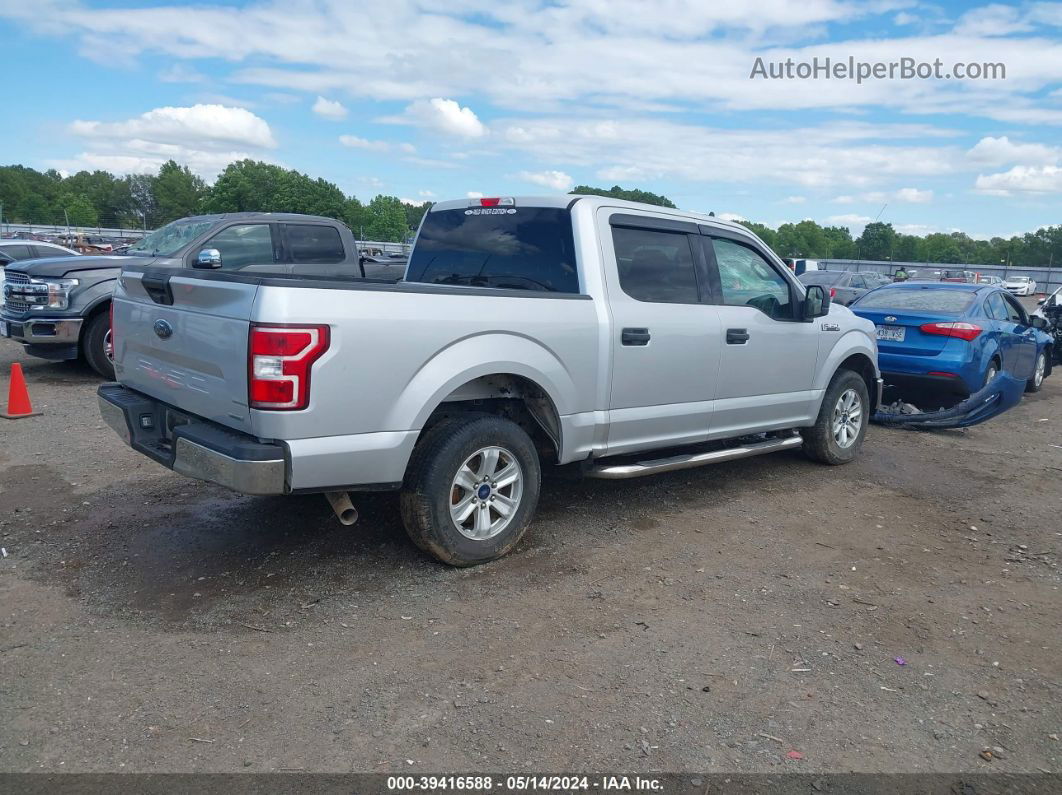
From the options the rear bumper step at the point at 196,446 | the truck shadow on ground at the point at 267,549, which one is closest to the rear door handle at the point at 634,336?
the truck shadow on ground at the point at 267,549

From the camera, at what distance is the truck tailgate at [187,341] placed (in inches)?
144

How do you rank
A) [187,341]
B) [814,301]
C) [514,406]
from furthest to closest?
[814,301] < [514,406] < [187,341]

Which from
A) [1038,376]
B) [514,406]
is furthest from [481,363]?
[1038,376]

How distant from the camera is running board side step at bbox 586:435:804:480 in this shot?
4988 mm

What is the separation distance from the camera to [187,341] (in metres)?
4.00

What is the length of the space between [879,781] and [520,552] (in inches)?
94.4

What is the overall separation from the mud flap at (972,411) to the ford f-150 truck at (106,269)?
21.6 feet

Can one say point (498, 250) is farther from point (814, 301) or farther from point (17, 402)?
point (17, 402)

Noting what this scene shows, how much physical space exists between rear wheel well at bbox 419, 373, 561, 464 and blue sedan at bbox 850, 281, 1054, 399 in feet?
18.8

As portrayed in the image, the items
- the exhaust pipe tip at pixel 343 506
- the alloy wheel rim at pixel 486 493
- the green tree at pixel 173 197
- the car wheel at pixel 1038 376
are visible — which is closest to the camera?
the exhaust pipe tip at pixel 343 506

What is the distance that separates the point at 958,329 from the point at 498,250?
5.95 meters

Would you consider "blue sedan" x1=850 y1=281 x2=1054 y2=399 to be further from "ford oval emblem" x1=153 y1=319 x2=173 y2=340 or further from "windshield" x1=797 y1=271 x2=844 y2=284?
"windshield" x1=797 y1=271 x2=844 y2=284

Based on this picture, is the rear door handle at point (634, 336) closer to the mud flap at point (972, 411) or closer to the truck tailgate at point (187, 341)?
the truck tailgate at point (187, 341)

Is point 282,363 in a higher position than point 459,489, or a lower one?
higher
